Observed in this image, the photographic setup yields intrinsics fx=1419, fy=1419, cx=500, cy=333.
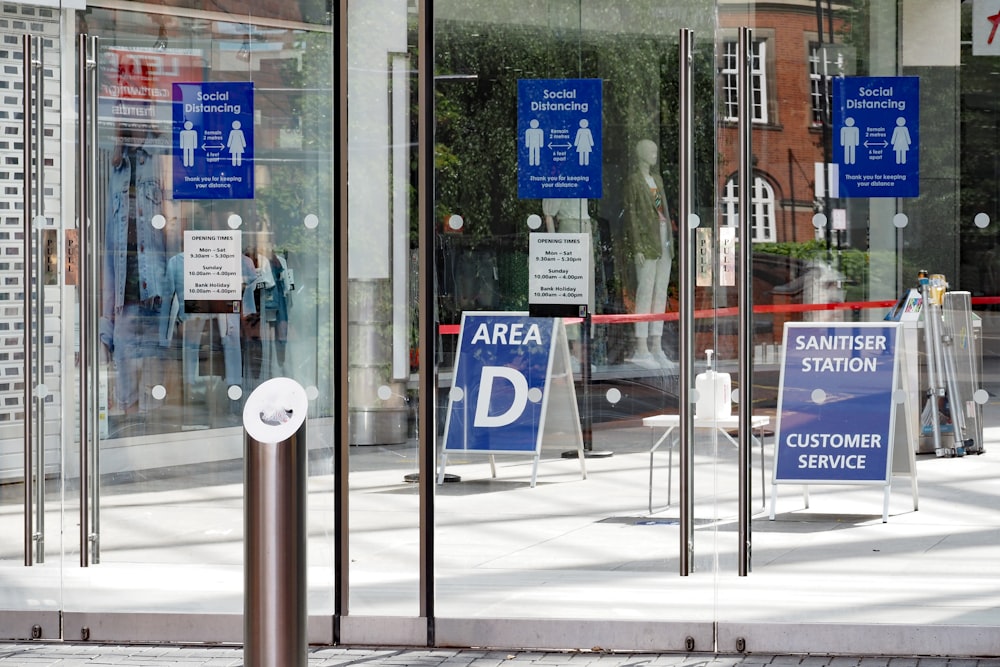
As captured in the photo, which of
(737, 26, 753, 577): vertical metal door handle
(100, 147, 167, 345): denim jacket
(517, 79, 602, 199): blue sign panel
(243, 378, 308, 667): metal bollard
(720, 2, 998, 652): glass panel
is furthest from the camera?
(100, 147, 167, 345): denim jacket

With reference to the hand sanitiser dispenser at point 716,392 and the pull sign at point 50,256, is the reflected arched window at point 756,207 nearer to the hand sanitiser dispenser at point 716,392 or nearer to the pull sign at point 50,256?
the hand sanitiser dispenser at point 716,392

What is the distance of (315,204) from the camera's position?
6.04m

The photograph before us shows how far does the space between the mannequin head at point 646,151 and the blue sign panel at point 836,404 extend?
881mm

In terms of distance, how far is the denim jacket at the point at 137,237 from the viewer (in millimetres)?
6211

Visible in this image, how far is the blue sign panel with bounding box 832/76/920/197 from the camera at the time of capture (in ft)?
18.6

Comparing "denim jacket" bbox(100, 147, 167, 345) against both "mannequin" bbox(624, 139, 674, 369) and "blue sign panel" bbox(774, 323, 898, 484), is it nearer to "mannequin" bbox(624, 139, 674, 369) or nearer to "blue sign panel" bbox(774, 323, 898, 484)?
"mannequin" bbox(624, 139, 674, 369)

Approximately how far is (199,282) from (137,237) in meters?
0.36

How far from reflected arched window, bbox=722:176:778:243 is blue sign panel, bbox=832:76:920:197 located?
0.92ft

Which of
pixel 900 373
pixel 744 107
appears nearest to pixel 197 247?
pixel 744 107

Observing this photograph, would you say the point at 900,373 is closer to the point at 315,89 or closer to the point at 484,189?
the point at 484,189

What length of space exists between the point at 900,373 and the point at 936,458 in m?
0.37

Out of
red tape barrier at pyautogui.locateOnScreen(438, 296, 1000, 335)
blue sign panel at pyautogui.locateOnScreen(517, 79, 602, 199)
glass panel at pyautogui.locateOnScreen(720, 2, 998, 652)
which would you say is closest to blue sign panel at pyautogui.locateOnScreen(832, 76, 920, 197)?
glass panel at pyautogui.locateOnScreen(720, 2, 998, 652)

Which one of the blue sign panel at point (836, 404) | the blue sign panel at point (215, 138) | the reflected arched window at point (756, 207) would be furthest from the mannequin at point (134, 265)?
the blue sign panel at point (836, 404)

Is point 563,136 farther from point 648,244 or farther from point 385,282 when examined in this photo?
point 385,282
